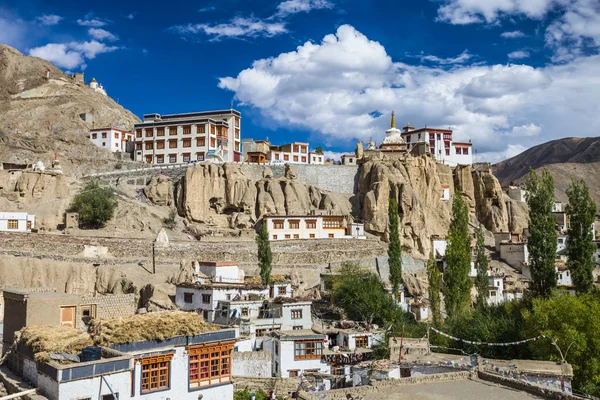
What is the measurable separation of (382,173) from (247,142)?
20.3 meters

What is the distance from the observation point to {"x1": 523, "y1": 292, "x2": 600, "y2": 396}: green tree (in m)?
24.5

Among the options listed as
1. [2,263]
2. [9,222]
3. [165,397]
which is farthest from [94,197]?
[165,397]

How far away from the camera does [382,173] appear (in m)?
67.5

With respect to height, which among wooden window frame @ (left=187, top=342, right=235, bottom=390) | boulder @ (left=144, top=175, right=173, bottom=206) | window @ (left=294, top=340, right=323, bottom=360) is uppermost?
boulder @ (left=144, top=175, right=173, bottom=206)

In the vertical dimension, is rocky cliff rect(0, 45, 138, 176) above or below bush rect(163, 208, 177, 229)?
above

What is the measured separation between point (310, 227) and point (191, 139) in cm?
2074

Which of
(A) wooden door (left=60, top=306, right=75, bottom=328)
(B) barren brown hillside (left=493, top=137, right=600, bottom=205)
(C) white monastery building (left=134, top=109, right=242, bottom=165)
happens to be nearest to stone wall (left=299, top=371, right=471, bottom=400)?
(A) wooden door (left=60, top=306, right=75, bottom=328)

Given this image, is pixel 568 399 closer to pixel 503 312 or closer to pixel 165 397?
pixel 165 397

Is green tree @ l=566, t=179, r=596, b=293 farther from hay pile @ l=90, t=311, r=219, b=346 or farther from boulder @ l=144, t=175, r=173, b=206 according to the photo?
boulder @ l=144, t=175, r=173, b=206

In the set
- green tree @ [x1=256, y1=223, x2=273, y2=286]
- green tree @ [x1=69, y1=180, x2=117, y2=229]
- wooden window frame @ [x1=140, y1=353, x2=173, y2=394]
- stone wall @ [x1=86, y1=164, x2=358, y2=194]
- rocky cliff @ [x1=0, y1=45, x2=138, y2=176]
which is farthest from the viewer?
rocky cliff @ [x1=0, y1=45, x2=138, y2=176]

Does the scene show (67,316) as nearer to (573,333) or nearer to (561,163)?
(573,333)

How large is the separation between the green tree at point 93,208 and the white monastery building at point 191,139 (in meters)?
16.0

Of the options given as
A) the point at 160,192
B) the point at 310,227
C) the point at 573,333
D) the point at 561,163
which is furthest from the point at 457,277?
the point at 561,163

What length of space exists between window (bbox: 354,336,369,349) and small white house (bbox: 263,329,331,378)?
4.40 m
